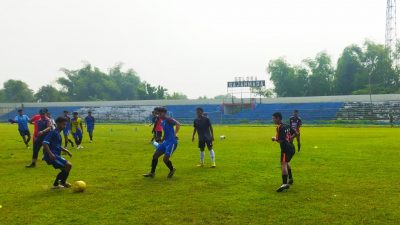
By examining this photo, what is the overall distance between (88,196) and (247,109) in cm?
6809

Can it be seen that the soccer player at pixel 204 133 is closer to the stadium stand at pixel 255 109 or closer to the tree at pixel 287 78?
the stadium stand at pixel 255 109

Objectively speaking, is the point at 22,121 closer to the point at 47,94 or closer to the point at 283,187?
the point at 283,187

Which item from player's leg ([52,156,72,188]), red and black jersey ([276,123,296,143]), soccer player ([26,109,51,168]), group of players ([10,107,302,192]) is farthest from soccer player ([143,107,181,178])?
soccer player ([26,109,51,168])

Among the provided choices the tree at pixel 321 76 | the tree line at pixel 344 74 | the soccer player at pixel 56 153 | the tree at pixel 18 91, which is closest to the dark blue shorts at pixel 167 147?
the soccer player at pixel 56 153

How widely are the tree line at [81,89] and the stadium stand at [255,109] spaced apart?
114 feet

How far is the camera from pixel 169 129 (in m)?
13.2

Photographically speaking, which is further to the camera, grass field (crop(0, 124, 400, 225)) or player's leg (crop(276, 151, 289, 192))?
player's leg (crop(276, 151, 289, 192))

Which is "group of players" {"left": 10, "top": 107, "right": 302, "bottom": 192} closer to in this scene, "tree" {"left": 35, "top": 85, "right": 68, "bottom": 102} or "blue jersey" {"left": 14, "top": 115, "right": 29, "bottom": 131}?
"blue jersey" {"left": 14, "top": 115, "right": 29, "bottom": 131}

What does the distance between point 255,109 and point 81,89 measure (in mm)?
75842

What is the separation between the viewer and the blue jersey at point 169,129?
13.1 metres

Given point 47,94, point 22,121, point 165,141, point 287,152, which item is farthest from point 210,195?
point 47,94

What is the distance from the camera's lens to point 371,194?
10.4m

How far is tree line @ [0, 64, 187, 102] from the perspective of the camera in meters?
131

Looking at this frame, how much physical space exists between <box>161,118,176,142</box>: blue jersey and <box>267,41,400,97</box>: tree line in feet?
271
